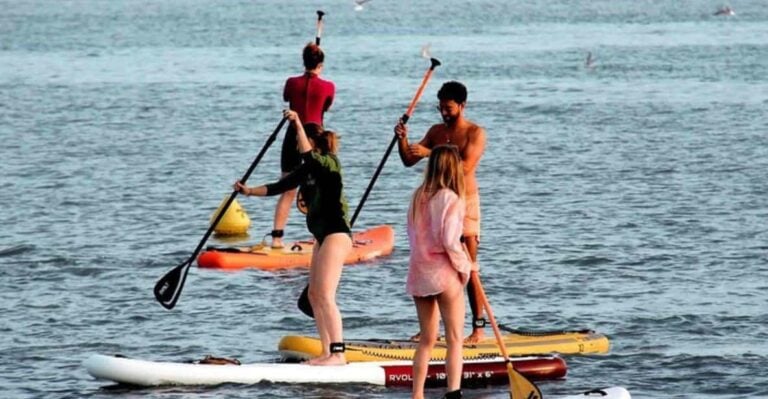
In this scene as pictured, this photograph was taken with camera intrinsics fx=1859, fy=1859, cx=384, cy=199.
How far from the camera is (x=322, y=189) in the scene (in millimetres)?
12852

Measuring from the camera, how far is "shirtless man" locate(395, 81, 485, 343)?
12930 millimetres

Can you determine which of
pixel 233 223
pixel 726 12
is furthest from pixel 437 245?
pixel 726 12

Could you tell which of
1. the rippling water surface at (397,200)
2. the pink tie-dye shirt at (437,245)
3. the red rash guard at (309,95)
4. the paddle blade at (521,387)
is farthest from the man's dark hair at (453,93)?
the red rash guard at (309,95)

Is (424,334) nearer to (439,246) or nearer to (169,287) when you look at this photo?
(439,246)

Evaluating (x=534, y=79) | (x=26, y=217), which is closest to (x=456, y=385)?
(x=26, y=217)

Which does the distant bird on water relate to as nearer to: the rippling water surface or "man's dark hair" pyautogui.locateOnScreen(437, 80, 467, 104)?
the rippling water surface

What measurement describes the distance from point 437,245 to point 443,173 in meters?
0.45

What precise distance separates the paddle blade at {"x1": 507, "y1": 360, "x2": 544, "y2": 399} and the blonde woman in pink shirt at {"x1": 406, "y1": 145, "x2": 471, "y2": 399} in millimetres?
502

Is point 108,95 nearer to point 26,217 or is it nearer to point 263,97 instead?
point 263,97

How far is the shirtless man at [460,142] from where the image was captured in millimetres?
12930

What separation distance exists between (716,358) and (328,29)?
5860 centimetres

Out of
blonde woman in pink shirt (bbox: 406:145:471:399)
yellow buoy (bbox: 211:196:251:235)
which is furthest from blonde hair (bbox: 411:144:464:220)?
yellow buoy (bbox: 211:196:251:235)

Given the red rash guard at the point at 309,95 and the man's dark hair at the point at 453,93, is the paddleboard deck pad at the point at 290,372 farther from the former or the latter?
the red rash guard at the point at 309,95

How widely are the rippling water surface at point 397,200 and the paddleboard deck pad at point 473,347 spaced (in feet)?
0.51
